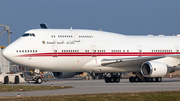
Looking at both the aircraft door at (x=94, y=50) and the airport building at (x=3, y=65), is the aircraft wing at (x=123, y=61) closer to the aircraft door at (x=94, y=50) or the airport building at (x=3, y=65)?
the aircraft door at (x=94, y=50)

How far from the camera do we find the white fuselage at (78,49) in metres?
30.7

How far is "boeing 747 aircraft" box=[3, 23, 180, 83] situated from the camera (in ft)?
101

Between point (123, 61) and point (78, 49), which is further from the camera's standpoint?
point (123, 61)

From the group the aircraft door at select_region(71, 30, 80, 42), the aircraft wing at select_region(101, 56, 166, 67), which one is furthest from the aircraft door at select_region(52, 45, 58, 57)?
the aircraft wing at select_region(101, 56, 166, 67)

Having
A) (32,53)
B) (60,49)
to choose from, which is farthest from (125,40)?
(32,53)

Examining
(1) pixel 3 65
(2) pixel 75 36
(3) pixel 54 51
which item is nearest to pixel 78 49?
(2) pixel 75 36

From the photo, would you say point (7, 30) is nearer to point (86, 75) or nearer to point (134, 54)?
point (86, 75)

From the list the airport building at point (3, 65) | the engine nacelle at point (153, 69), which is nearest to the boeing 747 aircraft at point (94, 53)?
the engine nacelle at point (153, 69)

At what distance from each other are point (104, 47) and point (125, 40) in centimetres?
327

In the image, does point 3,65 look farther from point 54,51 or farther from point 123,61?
point 123,61

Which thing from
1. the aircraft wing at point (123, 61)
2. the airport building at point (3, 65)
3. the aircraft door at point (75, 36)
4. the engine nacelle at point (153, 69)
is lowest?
the engine nacelle at point (153, 69)

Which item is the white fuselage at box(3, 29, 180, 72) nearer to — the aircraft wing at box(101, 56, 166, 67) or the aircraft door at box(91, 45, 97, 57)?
the aircraft door at box(91, 45, 97, 57)

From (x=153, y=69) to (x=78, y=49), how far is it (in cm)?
809

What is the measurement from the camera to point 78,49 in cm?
3231
